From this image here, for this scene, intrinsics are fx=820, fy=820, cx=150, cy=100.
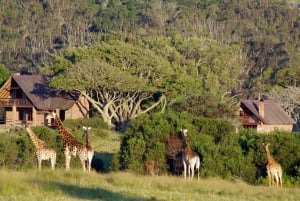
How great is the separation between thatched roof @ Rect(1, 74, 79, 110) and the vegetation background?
1.92 metres

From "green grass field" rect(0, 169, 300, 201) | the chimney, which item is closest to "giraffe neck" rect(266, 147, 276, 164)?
"green grass field" rect(0, 169, 300, 201)

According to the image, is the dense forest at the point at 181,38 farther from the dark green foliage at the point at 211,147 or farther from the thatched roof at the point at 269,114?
the dark green foliage at the point at 211,147

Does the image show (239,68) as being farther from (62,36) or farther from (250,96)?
(62,36)

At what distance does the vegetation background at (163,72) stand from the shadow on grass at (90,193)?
0.82 ft

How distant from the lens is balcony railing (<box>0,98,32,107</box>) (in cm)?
5859

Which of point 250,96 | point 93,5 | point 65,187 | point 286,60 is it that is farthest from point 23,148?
point 93,5

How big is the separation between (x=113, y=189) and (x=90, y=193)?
109 cm

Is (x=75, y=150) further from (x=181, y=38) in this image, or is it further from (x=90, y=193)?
(x=181, y=38)

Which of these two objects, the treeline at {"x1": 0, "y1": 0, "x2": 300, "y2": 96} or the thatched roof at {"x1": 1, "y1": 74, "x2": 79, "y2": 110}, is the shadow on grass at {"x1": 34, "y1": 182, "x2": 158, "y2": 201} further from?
the treeline at {"x1": 0, "y1": 0, "x2": 300, "y2": 96}

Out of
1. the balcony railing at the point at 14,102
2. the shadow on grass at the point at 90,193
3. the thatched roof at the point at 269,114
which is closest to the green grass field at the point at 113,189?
the shadow on grass at the point at 90,193

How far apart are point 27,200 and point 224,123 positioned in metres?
15.2

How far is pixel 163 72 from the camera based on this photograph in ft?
177

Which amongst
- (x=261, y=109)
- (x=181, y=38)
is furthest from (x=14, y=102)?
(x=261, y=109)

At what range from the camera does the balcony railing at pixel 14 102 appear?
58.6 meters
